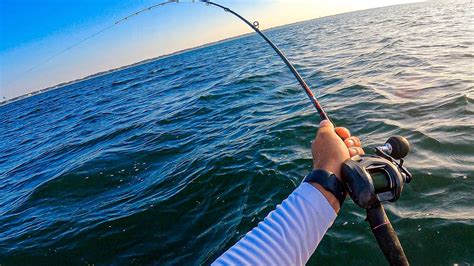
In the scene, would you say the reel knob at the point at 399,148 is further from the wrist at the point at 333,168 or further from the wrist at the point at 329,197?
the wrist at the point at 329,197

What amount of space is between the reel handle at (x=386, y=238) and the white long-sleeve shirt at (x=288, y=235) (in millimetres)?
310

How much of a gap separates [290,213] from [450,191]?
3.33 meters

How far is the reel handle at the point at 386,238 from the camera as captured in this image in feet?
5.73

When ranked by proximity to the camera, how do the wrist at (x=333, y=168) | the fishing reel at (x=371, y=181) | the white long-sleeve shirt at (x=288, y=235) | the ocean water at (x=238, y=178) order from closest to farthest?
the white long-sleeve shirt at (x=288, y=235) → the fishing reel at (x=371, y=181) → the wrist at (x=333, y=168) → the ocean water at (x=238, y=178)

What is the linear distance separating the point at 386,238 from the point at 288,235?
64 centimetres

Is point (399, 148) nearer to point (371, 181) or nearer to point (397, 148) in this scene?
point (397, 148)

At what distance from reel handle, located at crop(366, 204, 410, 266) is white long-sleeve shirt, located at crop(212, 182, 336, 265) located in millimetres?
310

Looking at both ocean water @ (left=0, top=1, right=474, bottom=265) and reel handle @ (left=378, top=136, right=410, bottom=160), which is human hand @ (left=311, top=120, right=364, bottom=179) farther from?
ocean water @ (left=0, top=1, right=474, bottom=265)

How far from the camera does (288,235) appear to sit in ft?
5.07

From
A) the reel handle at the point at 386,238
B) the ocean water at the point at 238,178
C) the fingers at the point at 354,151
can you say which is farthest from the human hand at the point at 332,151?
the ocean water at the point at 238,178

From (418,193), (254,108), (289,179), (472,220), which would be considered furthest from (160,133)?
(472,220)

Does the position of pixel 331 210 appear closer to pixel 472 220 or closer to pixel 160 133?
pixel 472 220

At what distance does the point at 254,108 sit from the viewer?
9.86m

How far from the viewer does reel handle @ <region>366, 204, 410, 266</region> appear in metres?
1.75
